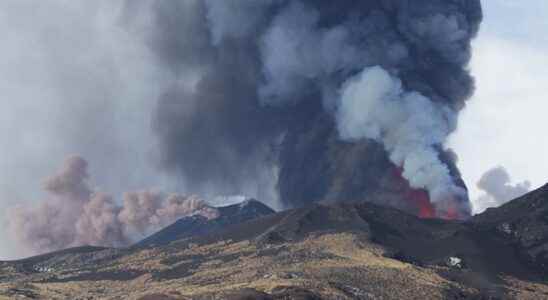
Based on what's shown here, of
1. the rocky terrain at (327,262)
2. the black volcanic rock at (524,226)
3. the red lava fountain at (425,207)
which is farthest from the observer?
the red lava fountain at (425,207)

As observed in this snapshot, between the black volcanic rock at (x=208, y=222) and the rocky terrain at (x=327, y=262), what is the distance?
19.7 m

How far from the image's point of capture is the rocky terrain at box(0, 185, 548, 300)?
110625mm

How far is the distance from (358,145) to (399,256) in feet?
194

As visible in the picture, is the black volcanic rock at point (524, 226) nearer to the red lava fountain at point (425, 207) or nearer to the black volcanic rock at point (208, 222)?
the red lava fountain at point (425, 207)

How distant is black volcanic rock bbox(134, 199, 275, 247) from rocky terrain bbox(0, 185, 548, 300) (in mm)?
19696

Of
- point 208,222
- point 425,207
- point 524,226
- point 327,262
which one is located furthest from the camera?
point 208,222

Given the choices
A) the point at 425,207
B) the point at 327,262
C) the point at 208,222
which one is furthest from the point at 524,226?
the point at 208,222

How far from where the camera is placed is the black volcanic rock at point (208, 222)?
177125mm

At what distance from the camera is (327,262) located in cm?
12000

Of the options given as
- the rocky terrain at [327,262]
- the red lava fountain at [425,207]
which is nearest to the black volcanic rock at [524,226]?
the rocky terrain at [327,262]

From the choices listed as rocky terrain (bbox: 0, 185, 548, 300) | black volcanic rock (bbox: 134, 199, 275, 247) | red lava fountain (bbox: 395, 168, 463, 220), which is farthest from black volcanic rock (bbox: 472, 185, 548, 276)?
black volcanic rock (bbox: 134, 199, 275, 247)

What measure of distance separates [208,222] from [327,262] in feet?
214

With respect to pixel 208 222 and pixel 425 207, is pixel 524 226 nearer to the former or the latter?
pixel 425 207

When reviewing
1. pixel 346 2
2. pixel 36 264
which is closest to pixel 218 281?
pixel 36 264
